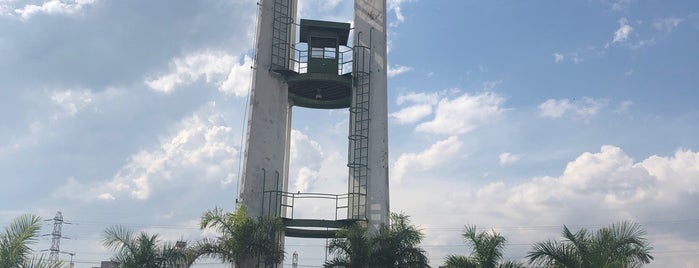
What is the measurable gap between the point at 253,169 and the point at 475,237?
55.2 feet

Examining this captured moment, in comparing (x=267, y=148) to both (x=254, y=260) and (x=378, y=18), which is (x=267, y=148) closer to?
(x=254, y=260)

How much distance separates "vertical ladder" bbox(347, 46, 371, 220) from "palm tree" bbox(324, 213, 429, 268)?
5.83 m

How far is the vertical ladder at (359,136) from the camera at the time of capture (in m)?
41.4

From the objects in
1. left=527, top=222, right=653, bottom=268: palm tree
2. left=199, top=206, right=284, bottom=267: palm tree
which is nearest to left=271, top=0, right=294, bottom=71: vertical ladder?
left=199, top=206, right=284, bottom=267: palm tree

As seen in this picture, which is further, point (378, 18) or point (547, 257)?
point (378, 18)

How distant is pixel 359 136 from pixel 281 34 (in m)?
8.71

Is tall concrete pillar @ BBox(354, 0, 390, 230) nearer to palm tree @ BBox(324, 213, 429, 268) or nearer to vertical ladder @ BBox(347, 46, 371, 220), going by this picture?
vertical ladder @ BBox(347, 46, 371, 220)

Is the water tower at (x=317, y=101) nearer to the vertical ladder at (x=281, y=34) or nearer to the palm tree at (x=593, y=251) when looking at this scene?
the vertical ladder at (x=281, y=34)

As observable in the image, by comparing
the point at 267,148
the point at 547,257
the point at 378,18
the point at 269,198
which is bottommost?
the point at 547,257

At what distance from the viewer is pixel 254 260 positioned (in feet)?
121

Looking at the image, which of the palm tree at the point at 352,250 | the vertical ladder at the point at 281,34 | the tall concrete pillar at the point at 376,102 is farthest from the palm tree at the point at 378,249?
the vertical ladder at the point at 281,34

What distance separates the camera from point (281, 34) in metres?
45.1

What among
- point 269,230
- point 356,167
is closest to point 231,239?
point 269,230

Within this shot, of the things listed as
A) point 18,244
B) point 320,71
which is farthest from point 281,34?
point 18,244
